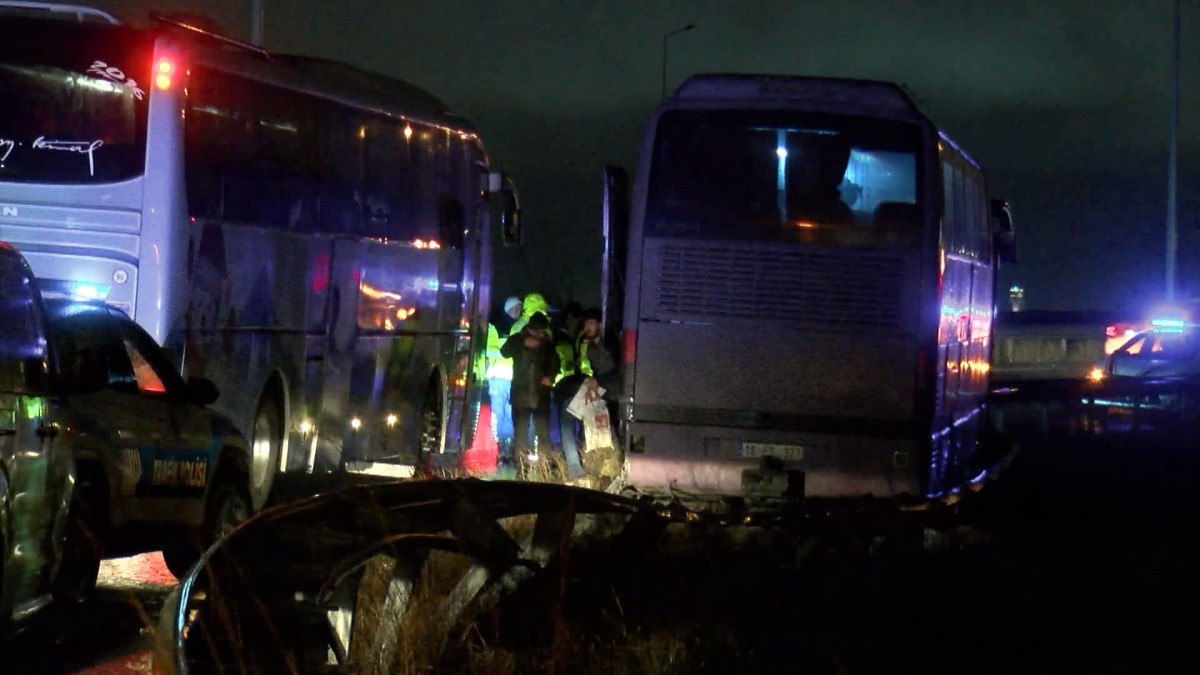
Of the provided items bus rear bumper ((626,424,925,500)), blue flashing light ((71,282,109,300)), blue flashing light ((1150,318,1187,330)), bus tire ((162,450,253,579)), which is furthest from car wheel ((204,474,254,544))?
blue flashing light ((1150,318,1187,330))

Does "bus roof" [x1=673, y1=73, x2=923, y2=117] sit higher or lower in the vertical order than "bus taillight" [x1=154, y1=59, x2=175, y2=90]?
higher

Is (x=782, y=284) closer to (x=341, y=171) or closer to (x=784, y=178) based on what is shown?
(x=784, y=178)

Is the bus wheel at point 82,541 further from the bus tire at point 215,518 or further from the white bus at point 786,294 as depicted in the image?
the white bus at point 786,294

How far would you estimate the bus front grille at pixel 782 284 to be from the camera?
14.2m

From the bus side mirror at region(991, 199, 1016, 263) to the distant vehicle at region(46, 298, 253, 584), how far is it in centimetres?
1042

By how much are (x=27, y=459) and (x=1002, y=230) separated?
13.6m

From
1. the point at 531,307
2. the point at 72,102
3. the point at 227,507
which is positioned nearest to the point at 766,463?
the point at 227,507

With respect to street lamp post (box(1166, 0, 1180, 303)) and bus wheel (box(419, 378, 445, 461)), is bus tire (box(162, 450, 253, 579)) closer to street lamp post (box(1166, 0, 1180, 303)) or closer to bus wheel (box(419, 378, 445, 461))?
bus wheel (box(419, 378, 445, 461))

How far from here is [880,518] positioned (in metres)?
9.13

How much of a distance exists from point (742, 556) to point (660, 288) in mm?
4666

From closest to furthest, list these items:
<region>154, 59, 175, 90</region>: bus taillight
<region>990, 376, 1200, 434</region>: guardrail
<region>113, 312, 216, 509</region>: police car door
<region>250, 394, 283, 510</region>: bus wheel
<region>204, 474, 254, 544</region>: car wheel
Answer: <region>113, 312, 216, 509</region>: police car door, <region>204, 474, 254, 544</region>: car wheel, <region>154, 59, 175, 90</region>: bus taillight, <region>250, 394, 283, 510</region>: bus wheel, <region>990, 376, 1200, 434</region>: guardrail

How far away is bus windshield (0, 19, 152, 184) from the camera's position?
13258 millimetres

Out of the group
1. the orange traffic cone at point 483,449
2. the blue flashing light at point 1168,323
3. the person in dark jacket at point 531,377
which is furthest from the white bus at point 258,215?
the blue flashing light at point 1168,323

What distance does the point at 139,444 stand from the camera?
34.4 feet
